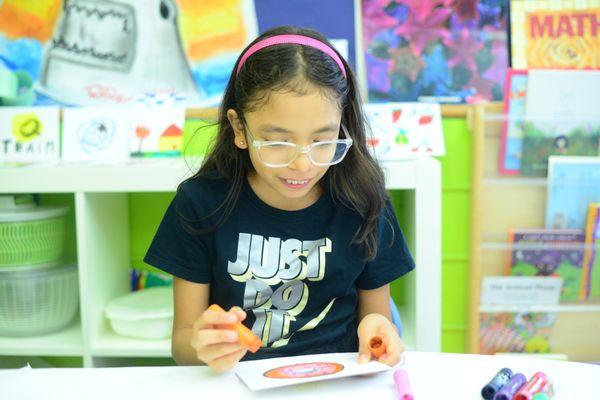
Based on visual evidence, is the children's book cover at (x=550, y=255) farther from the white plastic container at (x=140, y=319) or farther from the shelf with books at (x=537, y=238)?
the white plastic container at (x=140, y=319)

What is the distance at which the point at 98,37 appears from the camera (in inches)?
69.4

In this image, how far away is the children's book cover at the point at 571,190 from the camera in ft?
5.51

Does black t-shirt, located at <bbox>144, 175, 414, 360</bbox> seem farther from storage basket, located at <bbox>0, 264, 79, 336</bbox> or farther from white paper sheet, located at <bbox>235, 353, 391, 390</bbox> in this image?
storage basket, located at <bbox>0, 264, 79, 336</bbox>

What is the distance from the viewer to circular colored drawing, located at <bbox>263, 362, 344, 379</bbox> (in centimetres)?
70

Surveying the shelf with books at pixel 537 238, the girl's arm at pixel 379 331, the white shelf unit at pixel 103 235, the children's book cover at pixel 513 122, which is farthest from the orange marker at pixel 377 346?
the children's book cover at pixel 513 122

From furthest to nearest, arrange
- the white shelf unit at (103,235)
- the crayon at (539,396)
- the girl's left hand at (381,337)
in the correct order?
the white shelf unit at (103,235), the girl's left hand at (381,337), the crayon at (539,396)

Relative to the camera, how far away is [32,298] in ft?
5.02

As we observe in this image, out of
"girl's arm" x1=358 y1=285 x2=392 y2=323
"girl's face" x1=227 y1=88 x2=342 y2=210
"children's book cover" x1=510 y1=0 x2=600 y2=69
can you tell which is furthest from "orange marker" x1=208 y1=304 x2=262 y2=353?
"children's book cover" x1=510 y1=0 x2=600 y2=69

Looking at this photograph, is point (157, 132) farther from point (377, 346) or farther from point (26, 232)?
point (377, 346)

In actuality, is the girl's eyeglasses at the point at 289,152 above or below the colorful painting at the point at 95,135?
below

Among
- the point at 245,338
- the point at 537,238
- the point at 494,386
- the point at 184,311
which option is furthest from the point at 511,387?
the point at 537,238

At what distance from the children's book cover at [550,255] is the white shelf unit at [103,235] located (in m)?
0.40

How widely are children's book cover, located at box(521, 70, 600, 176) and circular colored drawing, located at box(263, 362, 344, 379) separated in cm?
120

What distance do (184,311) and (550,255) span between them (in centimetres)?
118
